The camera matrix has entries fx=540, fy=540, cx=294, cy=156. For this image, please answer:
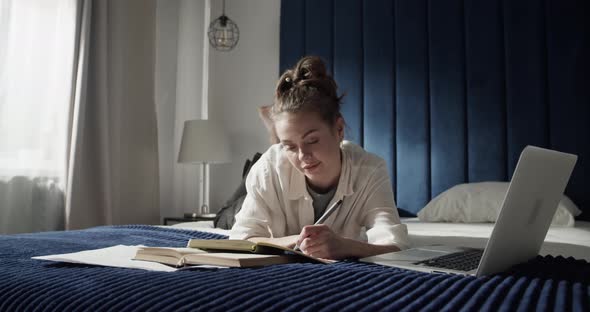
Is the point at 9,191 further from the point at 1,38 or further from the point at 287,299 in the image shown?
the point at 287,299

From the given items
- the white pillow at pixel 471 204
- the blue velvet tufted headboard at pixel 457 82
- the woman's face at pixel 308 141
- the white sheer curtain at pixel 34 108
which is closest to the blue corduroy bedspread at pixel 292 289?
the woman's face at pixel 308 141

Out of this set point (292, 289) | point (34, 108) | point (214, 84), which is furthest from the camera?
point (214, 84)

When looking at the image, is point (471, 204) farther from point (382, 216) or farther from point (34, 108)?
point (34, 108)

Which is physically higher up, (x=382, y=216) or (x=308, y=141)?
(x=308, y=141)

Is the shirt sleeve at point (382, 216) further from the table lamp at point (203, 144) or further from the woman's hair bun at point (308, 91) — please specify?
the table lamp at point (203, 144)

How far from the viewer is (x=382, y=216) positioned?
1.58m

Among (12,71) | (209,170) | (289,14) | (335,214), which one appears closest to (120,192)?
Result: (209,170)

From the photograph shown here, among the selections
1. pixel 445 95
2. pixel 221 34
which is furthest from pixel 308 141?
pixel 221 34

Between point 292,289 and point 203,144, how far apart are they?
290 centimetres

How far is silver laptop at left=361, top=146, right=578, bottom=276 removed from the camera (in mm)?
952

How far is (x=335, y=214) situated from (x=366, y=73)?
1.96m

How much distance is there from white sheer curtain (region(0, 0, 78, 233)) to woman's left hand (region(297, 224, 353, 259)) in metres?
2.35

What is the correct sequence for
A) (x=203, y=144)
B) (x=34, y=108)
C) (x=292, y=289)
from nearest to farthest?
(x=292, y=289) → (x=34, y=108) → (x=203, y=144)

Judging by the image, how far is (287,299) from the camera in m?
0.79
